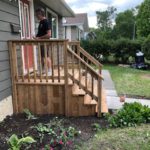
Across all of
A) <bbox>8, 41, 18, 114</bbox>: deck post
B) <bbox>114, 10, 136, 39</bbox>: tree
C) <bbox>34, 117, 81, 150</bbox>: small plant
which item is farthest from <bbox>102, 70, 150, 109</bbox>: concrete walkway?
<bbox>114, 10, 136, 39</bbox>: tree

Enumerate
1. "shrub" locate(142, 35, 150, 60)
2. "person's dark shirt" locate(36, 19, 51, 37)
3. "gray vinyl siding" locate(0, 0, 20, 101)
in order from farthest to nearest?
"shrub" locate(142, 35, 150, 60) → "person's dark shirt" locate(36, 19, 51, 37) → "gray vinyl siding" locate(0, 0, 20, 101)

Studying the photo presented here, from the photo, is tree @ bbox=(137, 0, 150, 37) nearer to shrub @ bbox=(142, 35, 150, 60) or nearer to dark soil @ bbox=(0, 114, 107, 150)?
shrub @ bbox=(142, 35, 150, 60)

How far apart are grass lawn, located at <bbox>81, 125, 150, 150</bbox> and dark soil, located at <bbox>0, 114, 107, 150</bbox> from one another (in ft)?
0.58

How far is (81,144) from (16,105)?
1.95 meters

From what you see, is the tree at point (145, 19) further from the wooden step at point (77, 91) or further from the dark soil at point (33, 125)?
the dark soil at point (33, 125)

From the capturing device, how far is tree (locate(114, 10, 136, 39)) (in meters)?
45.0

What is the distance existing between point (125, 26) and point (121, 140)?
44034 mm

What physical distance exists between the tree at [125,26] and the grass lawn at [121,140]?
138 ft

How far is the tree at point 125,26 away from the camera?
45.0 m

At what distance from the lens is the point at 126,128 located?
407 cm

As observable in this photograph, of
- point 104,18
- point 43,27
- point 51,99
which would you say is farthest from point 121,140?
point 104,18

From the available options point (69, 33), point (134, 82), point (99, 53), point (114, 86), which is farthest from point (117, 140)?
point (69, 33)

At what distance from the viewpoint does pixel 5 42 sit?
4.48m

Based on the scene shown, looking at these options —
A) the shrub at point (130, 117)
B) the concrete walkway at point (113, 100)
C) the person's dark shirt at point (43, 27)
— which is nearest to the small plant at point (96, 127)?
the shrub at point (130, 117)
